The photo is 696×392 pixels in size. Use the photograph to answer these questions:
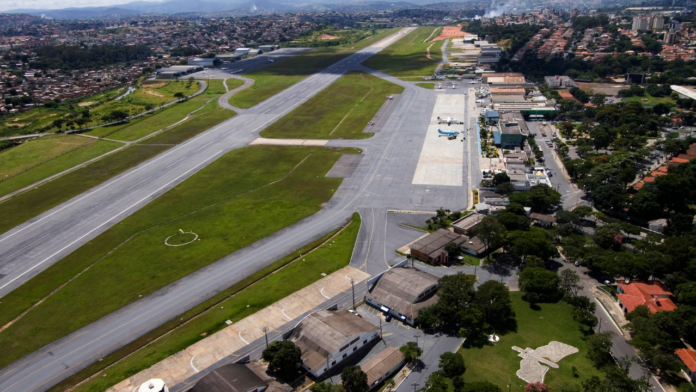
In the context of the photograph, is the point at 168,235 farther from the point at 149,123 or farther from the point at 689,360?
the point at 149,123

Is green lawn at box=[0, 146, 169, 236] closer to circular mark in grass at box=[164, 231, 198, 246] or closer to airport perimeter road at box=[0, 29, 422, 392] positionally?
airport perimeter road at box=[0, 29, 422, 392]

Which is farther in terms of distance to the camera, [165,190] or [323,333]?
[165,190]

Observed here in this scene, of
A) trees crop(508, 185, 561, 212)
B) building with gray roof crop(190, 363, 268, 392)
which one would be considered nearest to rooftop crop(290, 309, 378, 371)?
building with gray roof crop(190, 363, 268, 392)

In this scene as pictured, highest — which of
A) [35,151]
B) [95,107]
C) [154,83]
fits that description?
[154,83]

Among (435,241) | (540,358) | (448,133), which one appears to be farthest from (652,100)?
(540,358)

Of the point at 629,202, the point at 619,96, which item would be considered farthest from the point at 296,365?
the point at 619,96

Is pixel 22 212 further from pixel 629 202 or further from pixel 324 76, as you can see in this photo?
pixel 324 76

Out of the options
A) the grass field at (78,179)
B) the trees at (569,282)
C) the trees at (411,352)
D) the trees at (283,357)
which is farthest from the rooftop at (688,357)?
the grass field at (78,179)
